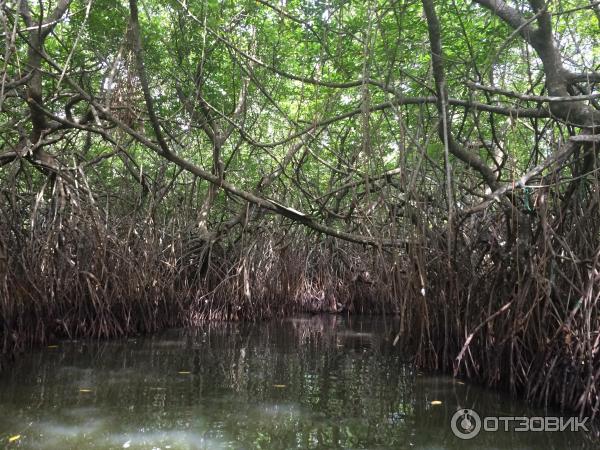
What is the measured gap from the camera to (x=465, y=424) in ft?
8.85

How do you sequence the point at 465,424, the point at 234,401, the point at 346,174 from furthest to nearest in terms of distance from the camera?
the point at 346,174, the point at 234,401, the point at 465,424

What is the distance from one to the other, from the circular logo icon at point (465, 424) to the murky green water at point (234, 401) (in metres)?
0.05

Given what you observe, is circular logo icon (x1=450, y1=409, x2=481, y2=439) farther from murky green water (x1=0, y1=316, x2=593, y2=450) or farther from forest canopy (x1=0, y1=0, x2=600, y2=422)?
forest canopy (x1=0, y1=0, x2=600, y2=422)

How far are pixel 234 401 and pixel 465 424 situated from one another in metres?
1.36

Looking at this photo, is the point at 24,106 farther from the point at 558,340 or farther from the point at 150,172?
the point at 558,340

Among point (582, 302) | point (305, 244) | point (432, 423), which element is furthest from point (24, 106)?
point (582, 302)

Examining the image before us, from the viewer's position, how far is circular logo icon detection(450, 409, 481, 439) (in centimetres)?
256

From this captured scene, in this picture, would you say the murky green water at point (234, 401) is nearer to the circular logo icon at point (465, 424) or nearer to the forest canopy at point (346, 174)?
the circular logo icon at point (465, 424)

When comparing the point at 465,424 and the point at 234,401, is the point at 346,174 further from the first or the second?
the point at 465,424

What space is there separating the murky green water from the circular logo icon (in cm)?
5

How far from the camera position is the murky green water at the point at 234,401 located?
241 centimetres

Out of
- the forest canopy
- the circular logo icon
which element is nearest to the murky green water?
the circular logo icon

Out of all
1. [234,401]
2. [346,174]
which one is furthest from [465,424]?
[346,174]

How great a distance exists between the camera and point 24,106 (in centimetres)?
585
